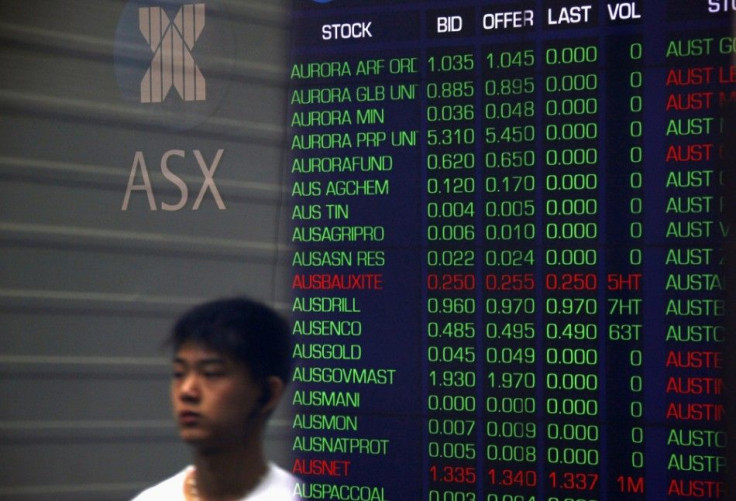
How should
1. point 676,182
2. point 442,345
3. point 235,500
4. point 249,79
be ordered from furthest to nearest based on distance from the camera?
1. point 249,79
2. point 442,345
3. point 676,182
4. point 235,500

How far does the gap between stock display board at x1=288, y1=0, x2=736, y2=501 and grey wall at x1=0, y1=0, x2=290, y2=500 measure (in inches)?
5.6

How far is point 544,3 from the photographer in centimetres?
262

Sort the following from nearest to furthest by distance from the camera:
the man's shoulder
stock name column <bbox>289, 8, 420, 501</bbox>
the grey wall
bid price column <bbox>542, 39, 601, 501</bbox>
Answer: the man's shoulder
bid price column <bbox>542, 39, 601, 501</bbox>
stock name column <bbox>289, 8, 420, 501</bbox>
the grey wall

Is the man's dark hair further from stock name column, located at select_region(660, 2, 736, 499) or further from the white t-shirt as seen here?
stock name column, located at select_region(660, 2, 736, 499)

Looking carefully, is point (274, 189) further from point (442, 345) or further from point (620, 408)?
point (620, 408)

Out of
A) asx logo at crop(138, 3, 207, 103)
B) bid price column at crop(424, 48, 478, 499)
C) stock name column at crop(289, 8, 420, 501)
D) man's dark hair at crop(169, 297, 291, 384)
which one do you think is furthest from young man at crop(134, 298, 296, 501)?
asx logo at crop(138, 3, 207, 103)

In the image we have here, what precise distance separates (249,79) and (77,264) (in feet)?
2.09

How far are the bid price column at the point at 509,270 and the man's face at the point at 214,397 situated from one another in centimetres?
53

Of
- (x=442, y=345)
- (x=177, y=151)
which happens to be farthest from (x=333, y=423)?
(x=177, y=151)

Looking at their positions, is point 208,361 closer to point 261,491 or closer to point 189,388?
point 189,388

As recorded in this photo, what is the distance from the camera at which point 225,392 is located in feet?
8.08

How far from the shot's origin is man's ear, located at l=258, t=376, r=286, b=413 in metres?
2.47

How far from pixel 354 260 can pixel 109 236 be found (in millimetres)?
659

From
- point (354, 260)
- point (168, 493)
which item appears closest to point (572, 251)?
point (354, 260)
